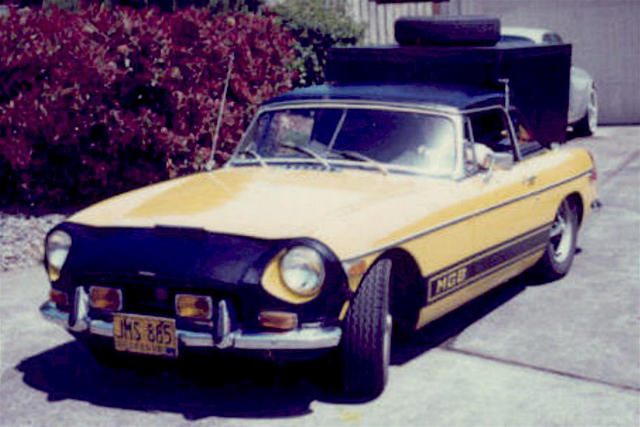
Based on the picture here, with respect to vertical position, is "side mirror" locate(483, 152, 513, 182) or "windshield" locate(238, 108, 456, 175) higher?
"windshield" locate(238, 108, 456, 175)

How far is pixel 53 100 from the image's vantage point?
8.51 m

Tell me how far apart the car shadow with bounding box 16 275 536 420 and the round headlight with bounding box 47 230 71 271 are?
658 millimetres

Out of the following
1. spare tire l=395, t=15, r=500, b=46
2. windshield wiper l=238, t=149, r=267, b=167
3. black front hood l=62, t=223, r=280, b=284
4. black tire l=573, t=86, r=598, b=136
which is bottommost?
black tire l=573, t=86, r=598, b=136

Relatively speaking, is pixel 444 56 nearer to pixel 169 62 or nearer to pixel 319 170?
pixel 319 170

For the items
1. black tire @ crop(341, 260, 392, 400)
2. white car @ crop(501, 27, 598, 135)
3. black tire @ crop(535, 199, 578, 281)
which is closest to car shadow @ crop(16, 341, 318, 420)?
black tire @ crop(341, 260, 392, 400)

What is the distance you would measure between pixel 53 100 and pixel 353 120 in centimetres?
351

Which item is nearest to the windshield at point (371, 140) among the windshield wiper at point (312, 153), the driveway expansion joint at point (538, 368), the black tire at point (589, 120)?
the windshield wiper at point (312, 153)

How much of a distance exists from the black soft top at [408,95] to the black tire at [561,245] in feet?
3.49

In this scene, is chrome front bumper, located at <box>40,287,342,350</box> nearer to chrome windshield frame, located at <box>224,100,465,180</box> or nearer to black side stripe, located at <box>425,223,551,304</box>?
black side stripe, located at <box>425,223,551,304</box>

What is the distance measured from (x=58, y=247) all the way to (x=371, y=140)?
189cm

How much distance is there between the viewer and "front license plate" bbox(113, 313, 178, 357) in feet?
15.3

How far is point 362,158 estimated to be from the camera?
5.83 meters

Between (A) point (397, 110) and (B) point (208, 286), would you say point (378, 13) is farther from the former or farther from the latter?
(B) point (208, 286)

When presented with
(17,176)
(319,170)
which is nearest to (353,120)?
(319,170)
